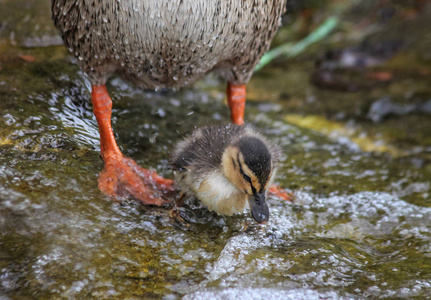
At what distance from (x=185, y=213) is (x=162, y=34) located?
47.3 inches

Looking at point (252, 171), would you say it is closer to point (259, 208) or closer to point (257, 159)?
point (257, 159)

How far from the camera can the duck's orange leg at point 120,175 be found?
3.43 m

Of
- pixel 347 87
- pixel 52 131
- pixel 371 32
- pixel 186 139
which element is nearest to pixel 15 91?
pixel 52 131

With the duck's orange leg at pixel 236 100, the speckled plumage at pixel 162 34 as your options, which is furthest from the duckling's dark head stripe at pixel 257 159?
the duck's orange leg at pixel 236 100

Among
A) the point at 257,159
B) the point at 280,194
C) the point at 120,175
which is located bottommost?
the point at 120,175

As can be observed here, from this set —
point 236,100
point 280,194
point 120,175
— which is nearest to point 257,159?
point 280,194

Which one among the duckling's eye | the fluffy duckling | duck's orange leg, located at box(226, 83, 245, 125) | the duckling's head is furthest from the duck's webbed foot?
duck's orange leg, located at box(226, 83, 245, 125)

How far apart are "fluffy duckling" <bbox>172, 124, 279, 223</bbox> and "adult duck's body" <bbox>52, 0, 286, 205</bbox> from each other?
1.00 ft

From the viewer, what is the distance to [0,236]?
2.80m

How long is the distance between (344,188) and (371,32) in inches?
175

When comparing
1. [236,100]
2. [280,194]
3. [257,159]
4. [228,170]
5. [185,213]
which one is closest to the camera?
[257,159]

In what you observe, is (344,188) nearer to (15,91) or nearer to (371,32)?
(15,91)

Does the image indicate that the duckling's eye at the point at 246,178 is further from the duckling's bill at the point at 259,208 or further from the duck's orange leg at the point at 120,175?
the duck's orange leg at the point at 120,175

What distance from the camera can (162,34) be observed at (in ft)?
10.9
